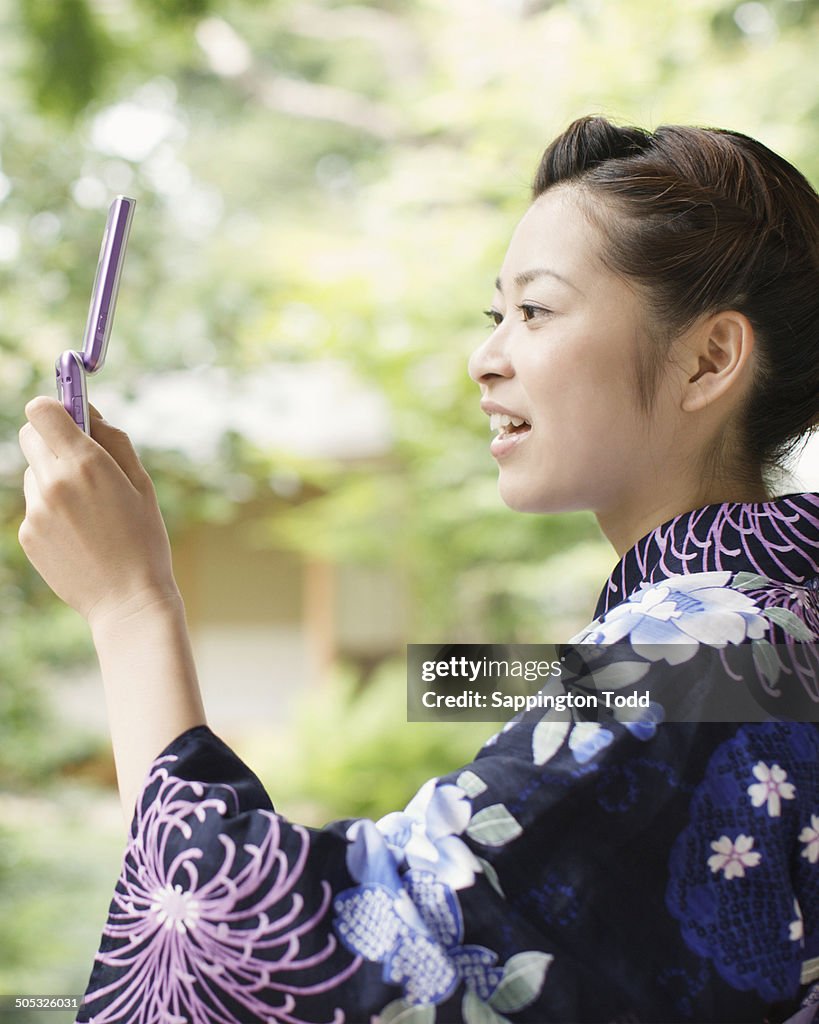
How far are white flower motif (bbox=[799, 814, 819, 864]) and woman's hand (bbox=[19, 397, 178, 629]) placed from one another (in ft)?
1.51

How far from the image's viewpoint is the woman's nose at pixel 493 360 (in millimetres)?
932

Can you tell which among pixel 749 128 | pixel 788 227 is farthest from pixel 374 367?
pixel 788 227

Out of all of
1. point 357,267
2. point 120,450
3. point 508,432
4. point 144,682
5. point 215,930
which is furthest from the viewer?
point 357,267

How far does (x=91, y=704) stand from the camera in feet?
21.0

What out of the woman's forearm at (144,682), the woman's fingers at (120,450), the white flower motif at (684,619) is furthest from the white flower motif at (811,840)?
the woman's fingers at (120,450)

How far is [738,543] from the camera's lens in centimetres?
87

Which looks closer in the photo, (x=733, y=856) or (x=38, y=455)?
(x=733, y=856)

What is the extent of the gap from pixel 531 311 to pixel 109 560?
0.41m

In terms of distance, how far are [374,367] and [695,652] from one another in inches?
148

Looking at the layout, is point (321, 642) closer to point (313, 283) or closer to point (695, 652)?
point (313, 283)

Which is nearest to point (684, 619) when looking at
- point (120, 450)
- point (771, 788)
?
point (771, 788)

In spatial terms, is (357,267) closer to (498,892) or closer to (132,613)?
(132,613)

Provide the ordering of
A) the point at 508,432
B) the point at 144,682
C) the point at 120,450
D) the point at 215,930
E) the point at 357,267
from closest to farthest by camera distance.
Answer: the point at 215,930, the point at 144,682, the point at 120,450, the point at 508,432, the point at 357,267

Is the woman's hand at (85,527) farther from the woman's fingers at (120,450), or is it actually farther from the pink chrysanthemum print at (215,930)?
the pink chrysanthemum print at (215,930)
